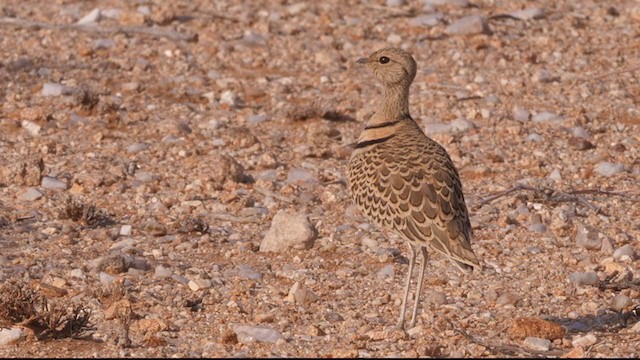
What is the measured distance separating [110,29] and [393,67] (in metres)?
5.40

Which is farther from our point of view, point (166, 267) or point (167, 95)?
point (167, 95)

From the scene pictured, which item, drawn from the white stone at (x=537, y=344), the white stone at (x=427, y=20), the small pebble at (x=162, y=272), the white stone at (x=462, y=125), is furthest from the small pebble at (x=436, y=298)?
the white stone at (x=427, y=20)

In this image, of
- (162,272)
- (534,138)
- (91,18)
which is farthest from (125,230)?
(91,18)

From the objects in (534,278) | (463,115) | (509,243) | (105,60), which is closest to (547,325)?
(534,278)

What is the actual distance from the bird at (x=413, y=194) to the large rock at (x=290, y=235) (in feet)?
3.28

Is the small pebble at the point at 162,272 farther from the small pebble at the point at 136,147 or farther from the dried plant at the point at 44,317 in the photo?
the small pebble at the point at 136,147

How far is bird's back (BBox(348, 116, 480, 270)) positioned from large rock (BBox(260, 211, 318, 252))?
104 cm

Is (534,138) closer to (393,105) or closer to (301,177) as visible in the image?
(301,177)

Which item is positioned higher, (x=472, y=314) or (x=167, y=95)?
(x=472, y=314)

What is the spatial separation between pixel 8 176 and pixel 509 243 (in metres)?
3.77

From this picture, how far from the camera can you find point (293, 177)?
9.14m

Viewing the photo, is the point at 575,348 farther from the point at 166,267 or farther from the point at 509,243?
the point at 166,267

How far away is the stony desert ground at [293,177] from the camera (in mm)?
6500

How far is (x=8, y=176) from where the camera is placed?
8.74 meters
